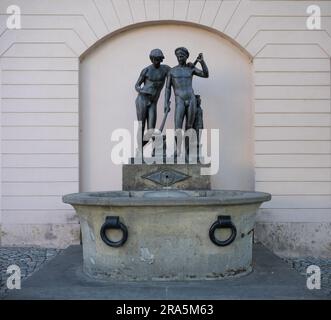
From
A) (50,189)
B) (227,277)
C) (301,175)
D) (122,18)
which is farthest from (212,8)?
(227,277)

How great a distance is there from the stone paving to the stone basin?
4.54ft

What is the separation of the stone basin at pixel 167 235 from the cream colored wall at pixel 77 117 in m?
3.04

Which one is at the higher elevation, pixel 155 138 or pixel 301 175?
pixel 155 138

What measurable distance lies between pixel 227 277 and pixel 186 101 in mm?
2919

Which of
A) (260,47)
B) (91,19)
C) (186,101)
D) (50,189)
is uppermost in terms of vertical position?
(91,19)

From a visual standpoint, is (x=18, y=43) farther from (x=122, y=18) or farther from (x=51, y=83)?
(x=122, y=18)

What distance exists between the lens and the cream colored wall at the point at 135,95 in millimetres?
7559

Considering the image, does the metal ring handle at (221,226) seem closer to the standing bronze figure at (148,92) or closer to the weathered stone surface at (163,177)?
the weathered stone surface at (163,177)

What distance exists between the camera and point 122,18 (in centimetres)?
738

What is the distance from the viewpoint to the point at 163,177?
6215 millimetres

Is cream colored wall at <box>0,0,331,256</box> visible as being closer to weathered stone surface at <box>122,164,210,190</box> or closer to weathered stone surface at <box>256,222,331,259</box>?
weathered stone surface at <box>256,222,331,259</box>

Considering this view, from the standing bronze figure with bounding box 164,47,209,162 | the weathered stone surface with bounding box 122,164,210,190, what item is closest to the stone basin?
the weathered stone surface with bounding box 122,164,210,190

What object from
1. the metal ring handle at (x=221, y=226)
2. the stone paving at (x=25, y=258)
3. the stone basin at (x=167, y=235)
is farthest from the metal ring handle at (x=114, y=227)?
the stone paving at (x=25, y=258)

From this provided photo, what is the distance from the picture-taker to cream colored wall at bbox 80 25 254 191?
756 cm
